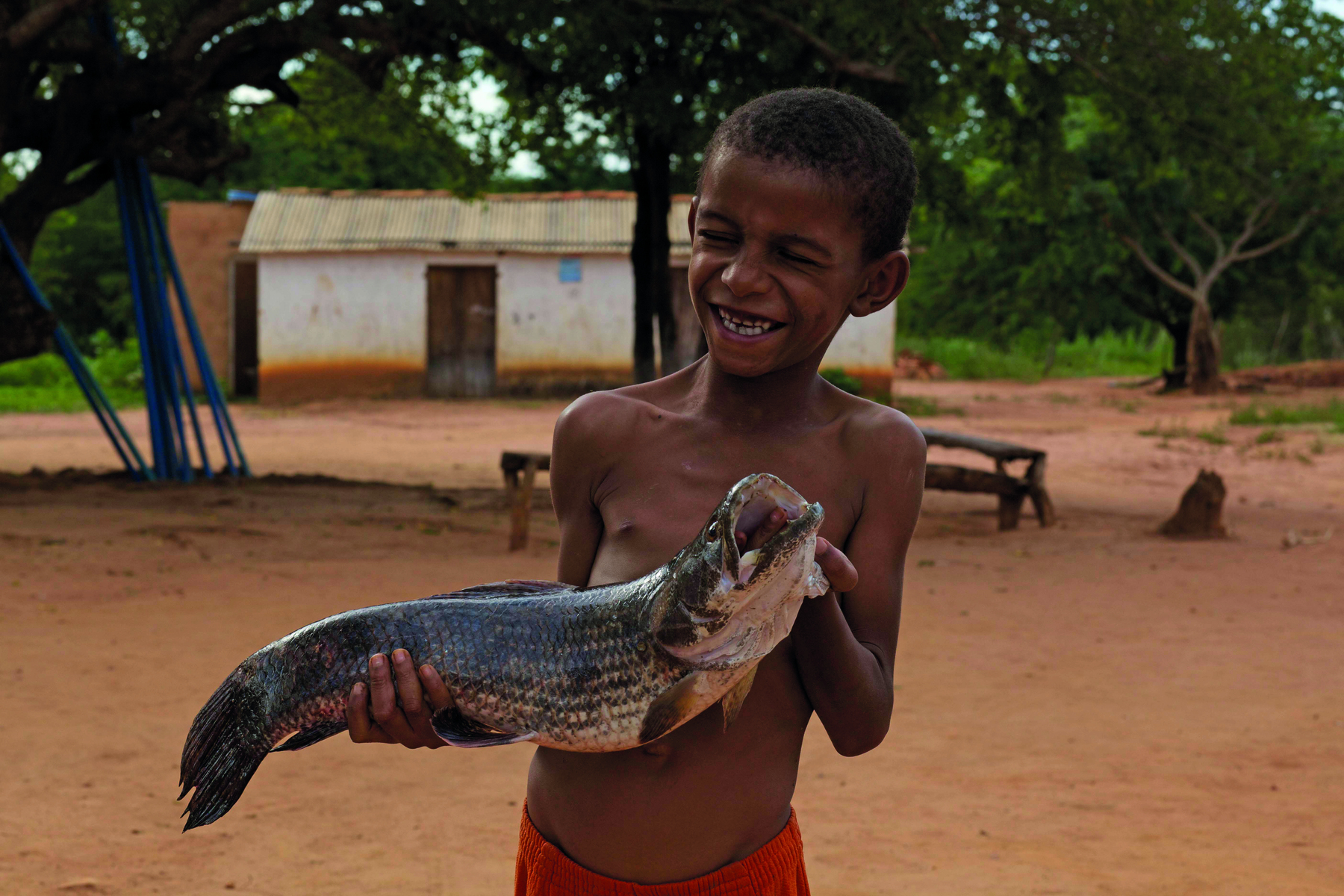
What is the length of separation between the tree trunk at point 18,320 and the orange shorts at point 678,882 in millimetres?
8971

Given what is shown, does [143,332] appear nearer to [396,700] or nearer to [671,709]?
[396,700]

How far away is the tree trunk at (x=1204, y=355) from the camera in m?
24.1

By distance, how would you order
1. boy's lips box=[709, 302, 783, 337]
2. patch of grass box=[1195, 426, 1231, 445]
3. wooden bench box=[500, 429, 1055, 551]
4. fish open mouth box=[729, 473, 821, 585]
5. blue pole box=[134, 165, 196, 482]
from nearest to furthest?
fish open mouth box=[729, 473, 821, 585]
boy's lips box=[709, 302, 783, 337]
wooden bench box=[500, 429, 1055, 551]
blue pole box=[134, 165, 196, 482]
patch of grass box=[1195, 426, 1231, 445]

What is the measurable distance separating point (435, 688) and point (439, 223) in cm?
2066

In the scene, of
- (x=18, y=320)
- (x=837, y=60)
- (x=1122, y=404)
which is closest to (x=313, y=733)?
(x=837, y=60)

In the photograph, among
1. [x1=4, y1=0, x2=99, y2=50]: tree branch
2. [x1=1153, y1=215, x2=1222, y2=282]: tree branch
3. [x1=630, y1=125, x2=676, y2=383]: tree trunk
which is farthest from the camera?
[x1=1153, y1=215, x2=1222, y2=282]: tree branch

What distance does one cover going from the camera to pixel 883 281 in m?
1.56

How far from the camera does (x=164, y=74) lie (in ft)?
29.7

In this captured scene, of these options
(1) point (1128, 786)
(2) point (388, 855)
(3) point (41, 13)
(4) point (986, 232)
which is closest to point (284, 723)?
(2) point (388, 855)

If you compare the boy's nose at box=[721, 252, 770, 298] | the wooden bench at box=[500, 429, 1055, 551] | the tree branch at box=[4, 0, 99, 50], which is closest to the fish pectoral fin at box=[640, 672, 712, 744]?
the boy's nose at box=[721, 252, 770, 298]

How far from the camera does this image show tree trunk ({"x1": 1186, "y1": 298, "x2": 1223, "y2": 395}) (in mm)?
24094

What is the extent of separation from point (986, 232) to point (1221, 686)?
6.83 metres

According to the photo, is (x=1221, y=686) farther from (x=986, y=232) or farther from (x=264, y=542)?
(x=986, y=232)

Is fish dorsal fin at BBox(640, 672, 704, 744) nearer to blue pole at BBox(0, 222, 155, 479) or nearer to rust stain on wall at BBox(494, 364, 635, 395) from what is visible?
blue pole at BBox(0, 222, 155, 479)
